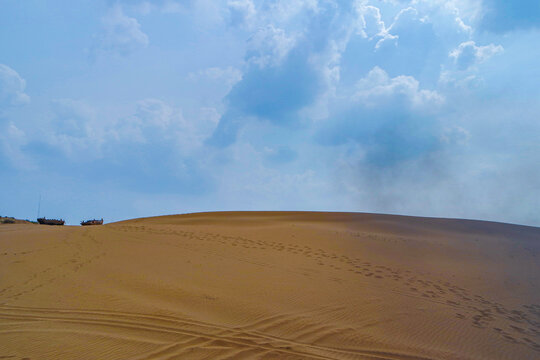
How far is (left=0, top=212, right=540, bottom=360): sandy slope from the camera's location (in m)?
4.48

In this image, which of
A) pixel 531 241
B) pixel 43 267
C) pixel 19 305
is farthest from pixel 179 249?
pixel 531 241

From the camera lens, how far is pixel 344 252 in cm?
1165

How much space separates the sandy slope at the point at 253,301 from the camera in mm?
4477

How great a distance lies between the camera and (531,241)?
59.2 feet

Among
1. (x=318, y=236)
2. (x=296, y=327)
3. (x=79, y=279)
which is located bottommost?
(x=296, y=327)

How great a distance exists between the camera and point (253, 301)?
6020 mm

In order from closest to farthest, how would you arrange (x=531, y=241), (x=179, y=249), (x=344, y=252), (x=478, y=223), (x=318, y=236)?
(x=179, y=249)
(x=344, y=252)
(x=318, y=236)
(x=531, y=241)
(x=478, y=223)

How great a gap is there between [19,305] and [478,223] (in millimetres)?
27443

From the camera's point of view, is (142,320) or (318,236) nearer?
(142,320)

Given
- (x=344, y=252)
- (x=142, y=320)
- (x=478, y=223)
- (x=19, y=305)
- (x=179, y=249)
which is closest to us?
(x=142, y=320)

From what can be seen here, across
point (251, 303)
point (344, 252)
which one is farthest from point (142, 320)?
point (344, 252)

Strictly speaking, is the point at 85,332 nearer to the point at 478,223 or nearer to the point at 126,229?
the point at 126,229

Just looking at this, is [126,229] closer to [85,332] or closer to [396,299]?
[85,332]

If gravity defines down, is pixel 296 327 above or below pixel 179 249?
below
